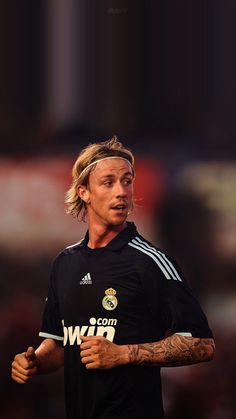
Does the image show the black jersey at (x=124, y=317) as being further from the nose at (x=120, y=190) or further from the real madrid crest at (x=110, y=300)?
the nose at (x=120, y=190)

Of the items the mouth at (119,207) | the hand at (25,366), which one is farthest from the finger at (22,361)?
the mouth at (119,207)

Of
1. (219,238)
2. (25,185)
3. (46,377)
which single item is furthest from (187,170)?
(46,377)

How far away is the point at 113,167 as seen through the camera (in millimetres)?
3420

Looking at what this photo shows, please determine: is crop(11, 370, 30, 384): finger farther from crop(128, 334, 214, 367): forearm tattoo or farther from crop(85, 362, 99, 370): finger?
crop(128, 334, 214, 367): forearm tattoo

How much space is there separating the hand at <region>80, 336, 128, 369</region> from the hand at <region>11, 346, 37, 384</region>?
333mm

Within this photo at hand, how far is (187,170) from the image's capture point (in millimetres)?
4703

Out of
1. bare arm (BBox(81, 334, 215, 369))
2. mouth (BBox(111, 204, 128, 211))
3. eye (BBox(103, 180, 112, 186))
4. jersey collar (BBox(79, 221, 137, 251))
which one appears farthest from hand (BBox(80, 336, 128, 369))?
eye (BBox(103, 180, 112, 186))

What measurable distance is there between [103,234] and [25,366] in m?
0.71

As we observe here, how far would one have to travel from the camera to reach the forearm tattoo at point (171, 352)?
3.06 metres

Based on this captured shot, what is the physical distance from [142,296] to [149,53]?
2065mm

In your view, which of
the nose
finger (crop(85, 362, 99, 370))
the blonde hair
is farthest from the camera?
the blonde hair

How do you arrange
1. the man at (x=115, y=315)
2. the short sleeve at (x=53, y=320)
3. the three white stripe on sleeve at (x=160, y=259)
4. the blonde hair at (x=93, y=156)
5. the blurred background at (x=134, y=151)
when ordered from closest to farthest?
the man at (x=115, y=315)
the three white stripe on sleeve at (x=160, y=259)
the blonde hair at (x=93, y=156)
the short sleeve at (x=53, y=320)
the blurred background at (x=134, y=151)

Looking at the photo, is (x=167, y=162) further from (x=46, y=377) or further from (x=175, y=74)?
(x=46, y=377)

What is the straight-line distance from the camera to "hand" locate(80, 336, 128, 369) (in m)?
2.97
